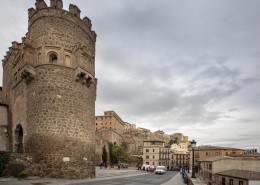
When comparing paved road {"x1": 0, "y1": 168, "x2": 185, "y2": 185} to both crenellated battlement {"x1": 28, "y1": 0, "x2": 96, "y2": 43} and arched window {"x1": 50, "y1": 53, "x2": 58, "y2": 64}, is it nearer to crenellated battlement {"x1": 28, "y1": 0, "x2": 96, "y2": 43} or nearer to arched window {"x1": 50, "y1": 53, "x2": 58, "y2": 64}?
arched window {"x1": 50, "y1": 53, "x2": 58, "y2": 64}

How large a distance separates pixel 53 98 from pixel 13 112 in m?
7.26

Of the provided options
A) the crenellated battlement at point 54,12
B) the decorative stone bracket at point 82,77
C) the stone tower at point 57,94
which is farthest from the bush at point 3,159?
the crenellated battlement at point 54,12

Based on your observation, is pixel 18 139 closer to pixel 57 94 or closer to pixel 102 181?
pixel 57 94

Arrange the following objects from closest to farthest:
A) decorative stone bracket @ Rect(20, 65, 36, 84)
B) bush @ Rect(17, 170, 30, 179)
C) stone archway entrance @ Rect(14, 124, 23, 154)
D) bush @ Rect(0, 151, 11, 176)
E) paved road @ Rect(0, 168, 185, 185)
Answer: paved road @ Rect(0, 168, 185, 185)
bush @ Rect(0, 151, 11, 176)
bush @ Rect(17, 170, 30, 179)
decorative stone bracket @ Rect(20, 65, 36, 84)
stone archway entrance @ Rect(14, 124, 23, 154)

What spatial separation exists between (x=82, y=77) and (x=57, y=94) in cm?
269

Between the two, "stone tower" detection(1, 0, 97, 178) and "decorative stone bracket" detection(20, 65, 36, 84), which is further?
"decorative stone bracket" detection(20, 65, 36, 84)

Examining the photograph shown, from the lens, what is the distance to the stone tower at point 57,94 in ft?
60.8

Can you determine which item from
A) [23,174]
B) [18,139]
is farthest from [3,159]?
[18,139]

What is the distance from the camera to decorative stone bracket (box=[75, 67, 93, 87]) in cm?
2014

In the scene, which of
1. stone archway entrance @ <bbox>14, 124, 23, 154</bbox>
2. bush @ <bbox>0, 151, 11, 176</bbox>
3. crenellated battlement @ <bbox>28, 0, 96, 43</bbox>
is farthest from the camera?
stone archway entrance @ <bbox>14, 124, 23, 154</bbox>

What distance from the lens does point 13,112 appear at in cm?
2367

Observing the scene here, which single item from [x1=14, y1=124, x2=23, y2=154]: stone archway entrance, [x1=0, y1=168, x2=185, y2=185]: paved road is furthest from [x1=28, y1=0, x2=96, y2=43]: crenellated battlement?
[x1=0, y1=168, x2=185, y2=185]: paved road

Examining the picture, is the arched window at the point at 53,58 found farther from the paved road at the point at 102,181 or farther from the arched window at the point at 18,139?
the paved road at the point at 102,181

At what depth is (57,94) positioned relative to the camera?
19.2 m
